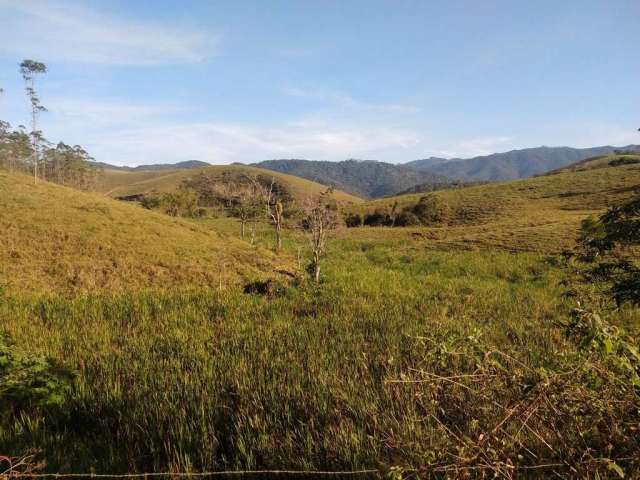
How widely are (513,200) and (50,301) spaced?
5237cm

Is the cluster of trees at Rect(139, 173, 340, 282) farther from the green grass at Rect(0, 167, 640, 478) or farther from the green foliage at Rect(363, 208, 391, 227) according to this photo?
the green foliage at Rect(363, 208, 391, 227)

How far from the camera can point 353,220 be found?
5481 cm

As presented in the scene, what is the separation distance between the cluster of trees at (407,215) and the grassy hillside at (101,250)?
31909 mm

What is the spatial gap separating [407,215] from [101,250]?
136 feet

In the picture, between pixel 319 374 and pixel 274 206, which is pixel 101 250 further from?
pixel 319 374

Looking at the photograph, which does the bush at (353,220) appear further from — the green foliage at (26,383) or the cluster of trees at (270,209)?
the green foliage at (26,383)

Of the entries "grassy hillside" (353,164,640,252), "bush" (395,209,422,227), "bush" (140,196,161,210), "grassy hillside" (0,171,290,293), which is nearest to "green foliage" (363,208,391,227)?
"bush" (395,209,422,227)

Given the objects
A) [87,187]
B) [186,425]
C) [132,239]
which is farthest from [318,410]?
[87,187]

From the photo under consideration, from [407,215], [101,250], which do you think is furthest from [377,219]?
[101,250]

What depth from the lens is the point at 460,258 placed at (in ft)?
58.8

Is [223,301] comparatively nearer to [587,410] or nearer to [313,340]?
[313,340]

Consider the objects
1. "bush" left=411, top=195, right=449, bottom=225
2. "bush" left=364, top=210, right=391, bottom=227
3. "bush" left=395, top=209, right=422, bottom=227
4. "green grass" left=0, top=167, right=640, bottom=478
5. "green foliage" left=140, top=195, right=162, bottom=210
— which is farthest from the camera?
"green foliage" left=140, top=195, right=162, bottom=210

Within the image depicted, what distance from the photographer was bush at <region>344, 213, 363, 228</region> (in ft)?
178

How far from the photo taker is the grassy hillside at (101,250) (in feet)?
40.7
